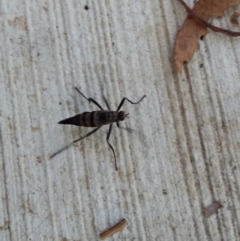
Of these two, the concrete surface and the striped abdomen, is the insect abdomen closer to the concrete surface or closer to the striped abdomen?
the striped abdomen

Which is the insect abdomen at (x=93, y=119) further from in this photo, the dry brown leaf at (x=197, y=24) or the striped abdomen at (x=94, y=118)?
the dry brown leaf at (x=197, y=24)

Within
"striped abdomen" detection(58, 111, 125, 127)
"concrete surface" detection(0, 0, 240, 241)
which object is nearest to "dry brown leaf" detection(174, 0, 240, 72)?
"concrete surface" detection(0, 0, 240, 241)

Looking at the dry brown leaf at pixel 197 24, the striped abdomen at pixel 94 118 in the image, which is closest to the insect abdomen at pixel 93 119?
the striped abdomen at pixel 94 118

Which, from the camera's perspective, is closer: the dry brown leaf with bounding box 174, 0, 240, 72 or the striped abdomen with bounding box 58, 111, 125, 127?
the striped abdomen with bounding box 58, 111, 125, 127

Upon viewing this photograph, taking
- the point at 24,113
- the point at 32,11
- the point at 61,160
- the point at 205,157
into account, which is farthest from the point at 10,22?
the point at 205,157

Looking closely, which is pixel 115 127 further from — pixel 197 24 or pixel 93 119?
pixel 197 24

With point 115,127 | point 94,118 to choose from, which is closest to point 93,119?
point 94,118
